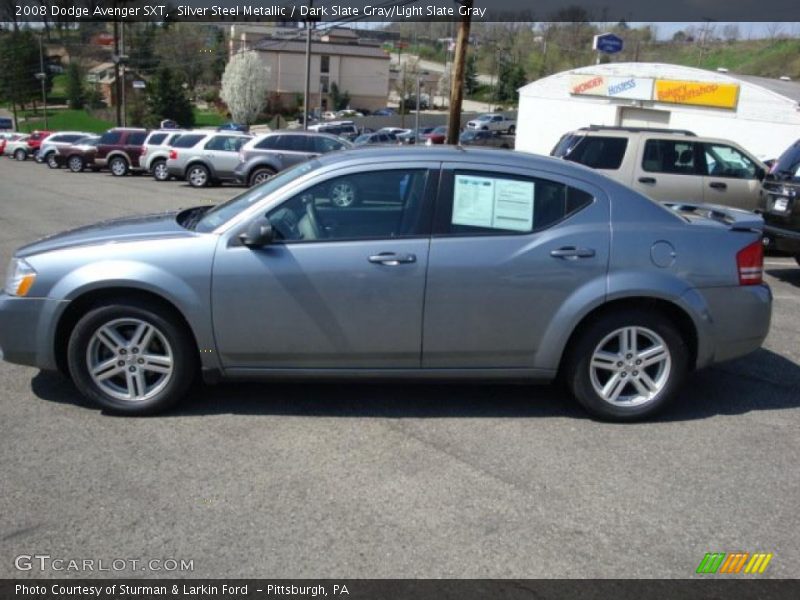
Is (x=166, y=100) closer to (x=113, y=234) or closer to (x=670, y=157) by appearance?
(x=670, y=157)

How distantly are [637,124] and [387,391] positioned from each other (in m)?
27.6

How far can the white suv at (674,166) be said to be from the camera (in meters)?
12.5

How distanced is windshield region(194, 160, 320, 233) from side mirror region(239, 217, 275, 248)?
258 millimetres

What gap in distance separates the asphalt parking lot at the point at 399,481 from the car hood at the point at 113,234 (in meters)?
0.98

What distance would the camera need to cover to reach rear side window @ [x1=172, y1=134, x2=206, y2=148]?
25342mm

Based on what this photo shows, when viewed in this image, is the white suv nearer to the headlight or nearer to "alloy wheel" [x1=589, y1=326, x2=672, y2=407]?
"alloy wheel" [x1=589, y1=326, x2=672, y2=407]


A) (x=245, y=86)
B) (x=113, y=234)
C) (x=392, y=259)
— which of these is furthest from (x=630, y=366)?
(x=245, y=86)

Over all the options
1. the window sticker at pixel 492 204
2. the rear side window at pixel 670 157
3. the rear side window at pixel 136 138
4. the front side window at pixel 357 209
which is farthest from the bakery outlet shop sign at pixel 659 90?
the front side window at pixel 357 209

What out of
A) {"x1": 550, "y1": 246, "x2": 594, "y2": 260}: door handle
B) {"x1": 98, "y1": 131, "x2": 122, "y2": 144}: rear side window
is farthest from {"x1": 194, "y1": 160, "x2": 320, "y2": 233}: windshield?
{"x1": 98, "y1": 131, "x2": 122, "y2": 144}: rear side window

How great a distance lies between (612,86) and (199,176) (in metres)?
16.2

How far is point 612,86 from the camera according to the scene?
30.3 m

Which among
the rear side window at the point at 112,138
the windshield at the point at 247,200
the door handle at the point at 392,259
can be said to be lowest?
the rear side window at the point at 112,138

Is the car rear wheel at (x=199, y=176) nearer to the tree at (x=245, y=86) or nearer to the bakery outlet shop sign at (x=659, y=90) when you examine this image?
the bakery outlet shop sign at (x=659, y=90)
